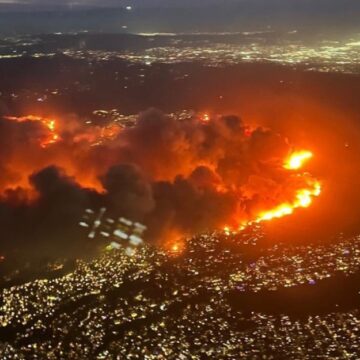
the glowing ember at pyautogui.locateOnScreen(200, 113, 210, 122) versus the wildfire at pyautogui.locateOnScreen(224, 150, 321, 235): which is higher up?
the glowing ember at pyautogui.locateOnScreen(200, 113, 210, 122)

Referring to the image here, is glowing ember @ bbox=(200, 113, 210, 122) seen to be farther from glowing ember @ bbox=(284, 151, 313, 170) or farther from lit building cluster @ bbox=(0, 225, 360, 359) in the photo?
lit building cluster @ bbox=(0, 225, 360, 359)

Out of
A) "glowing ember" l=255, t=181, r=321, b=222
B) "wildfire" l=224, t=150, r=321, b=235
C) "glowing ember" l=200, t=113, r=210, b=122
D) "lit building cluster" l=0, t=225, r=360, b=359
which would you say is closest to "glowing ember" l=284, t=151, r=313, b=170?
"wildfire" l=224, t=150, r=321, b=235

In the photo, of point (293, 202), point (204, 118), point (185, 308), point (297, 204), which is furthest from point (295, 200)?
point (204, 118)

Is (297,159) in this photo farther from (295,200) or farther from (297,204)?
(297,204)

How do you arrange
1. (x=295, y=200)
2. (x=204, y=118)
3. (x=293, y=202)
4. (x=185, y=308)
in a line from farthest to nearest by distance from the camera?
1. (x=204, y=118)
2. (x=295, y=200)
3. (x=293, y=202)
4. (x=185, y=308)

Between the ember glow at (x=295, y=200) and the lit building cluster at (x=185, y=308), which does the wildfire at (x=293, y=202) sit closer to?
the ember glow at (x=295, y=200)

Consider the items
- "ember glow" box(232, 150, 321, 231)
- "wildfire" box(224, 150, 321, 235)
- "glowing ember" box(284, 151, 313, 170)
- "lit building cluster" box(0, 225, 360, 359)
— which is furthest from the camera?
"glowing ember" box(284, 151, 313, 170)

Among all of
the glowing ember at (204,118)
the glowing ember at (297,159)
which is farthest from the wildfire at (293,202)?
the glowing ember at (204,118)
